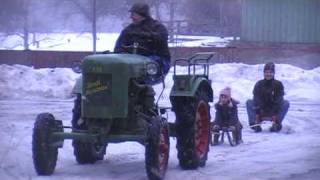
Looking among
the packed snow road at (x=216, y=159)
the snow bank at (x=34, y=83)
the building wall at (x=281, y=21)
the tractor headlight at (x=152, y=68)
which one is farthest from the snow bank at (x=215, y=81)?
the tractor headlight at (x=152, y=68)

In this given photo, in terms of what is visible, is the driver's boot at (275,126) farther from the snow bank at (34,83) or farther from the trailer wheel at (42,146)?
the snow bank at (34,83)

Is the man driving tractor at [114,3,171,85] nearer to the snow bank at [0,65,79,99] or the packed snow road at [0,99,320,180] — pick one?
the packed snow road at [0,99,320,180]

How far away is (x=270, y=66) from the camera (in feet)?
45.2

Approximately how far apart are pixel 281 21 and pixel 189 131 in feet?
68.2

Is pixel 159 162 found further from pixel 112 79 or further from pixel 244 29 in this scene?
pixel 244 29

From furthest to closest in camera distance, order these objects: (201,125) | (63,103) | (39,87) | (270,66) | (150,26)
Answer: (39,87), (63,103), (270,66), (201,125), (150,26)

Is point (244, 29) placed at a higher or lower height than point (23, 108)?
higher

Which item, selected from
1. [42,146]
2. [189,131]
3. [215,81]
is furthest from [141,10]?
[215,81]

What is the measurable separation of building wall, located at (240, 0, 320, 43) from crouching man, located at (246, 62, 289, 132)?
15.1m

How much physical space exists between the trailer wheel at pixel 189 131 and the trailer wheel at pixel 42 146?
1607 mm

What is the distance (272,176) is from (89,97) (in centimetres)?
231

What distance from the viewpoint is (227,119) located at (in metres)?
11.8

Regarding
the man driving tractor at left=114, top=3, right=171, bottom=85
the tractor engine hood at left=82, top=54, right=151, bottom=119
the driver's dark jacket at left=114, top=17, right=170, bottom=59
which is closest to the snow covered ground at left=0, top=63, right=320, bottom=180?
the tractor engine hood at left=82, top=54, right=151, bottom=119

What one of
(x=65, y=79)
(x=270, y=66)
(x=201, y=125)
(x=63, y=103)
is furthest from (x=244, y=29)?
(x=201, y=125)
